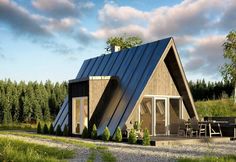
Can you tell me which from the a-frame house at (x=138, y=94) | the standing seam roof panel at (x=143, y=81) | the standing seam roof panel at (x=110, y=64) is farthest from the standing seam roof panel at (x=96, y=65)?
the standing seam roof panel at (x=143, y=81)

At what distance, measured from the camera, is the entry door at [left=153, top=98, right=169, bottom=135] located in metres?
16.2

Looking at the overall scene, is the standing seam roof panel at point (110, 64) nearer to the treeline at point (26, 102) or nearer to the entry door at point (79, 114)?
the entry door at point (79, 114)

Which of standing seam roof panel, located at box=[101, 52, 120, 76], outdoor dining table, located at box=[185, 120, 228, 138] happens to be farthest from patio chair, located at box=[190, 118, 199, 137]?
standing seam roof panel, located at box=[101, 52, 120, 76]

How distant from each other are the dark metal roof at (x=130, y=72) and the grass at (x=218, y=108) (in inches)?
378

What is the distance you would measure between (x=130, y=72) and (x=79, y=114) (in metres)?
2.87

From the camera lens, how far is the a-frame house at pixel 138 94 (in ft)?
49.5

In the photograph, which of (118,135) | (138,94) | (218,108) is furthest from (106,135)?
(218,108)

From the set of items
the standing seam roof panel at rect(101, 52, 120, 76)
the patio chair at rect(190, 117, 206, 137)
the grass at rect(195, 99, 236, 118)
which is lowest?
the patio chair at rect(190, 117, 206, 137)

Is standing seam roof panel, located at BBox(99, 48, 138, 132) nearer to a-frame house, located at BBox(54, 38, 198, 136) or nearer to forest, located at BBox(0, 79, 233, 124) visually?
a-frame house, located at BBox(54, 38, 198, 136)

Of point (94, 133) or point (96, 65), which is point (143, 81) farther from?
point (96, 65)

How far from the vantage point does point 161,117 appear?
16375 millimetres

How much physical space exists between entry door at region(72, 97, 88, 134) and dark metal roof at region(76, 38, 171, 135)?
114cm

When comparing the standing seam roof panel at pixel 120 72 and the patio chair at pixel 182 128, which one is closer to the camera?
the standing seam roof panel at pixel 120 72

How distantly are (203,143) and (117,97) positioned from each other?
3893 mm
